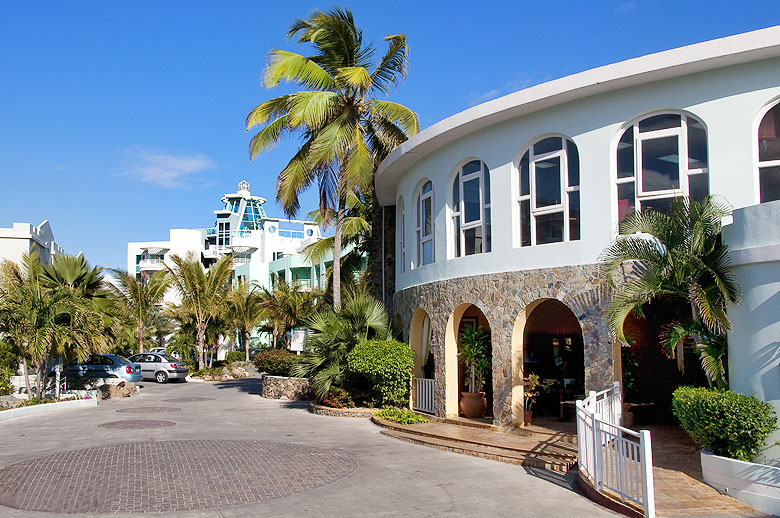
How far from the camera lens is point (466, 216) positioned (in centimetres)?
1605

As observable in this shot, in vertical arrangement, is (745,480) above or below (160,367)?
above

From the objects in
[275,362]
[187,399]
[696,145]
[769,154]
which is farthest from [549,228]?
[187,399]

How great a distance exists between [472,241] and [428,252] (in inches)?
93.5

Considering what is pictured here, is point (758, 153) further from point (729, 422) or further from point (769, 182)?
point (729, 422)

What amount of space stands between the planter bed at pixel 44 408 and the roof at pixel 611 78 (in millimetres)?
13079

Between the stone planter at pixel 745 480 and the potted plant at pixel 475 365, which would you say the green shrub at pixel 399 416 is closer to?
the potted plant at pixel 475 365

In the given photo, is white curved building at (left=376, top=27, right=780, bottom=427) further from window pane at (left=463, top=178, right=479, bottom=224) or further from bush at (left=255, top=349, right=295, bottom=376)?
bush at (left=255, top=349, right=295, bottom=376)

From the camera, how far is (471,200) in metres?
15.9

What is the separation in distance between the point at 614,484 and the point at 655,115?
7.04m

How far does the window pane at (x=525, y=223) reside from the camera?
1427 centimetres

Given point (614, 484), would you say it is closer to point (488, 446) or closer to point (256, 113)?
point (488, 446)

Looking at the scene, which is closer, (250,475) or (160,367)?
(250,475)

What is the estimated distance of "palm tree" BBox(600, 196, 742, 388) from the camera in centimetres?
967

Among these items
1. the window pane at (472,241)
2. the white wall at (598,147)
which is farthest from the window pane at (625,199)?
the window pane at (472,241)
